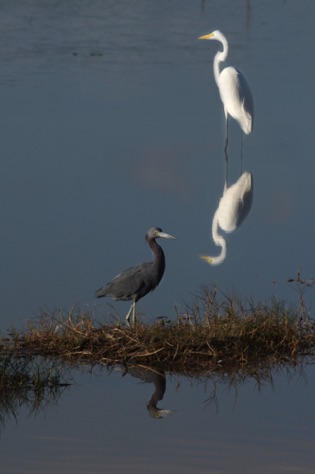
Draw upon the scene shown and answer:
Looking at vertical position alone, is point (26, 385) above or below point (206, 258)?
below

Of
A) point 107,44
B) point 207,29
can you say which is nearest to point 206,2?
point 207,29

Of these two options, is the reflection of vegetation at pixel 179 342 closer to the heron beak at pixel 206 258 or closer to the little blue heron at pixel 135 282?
the little blue heron at pixel 135 282

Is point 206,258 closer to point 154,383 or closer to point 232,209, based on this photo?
point 232,209

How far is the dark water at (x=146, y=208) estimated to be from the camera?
18.1ft

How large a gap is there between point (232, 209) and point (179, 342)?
4.12m

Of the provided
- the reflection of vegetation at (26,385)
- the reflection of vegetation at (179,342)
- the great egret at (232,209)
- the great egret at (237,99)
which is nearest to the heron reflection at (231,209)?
the great egret at (232,209)

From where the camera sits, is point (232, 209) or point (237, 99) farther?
point (237, 99)

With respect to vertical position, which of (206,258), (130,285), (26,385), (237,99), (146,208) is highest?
(237,99)

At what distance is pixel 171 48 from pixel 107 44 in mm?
1109

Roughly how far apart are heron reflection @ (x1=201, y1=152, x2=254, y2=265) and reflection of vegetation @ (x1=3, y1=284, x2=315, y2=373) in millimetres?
2264

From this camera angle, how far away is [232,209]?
10477mm

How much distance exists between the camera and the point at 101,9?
27.1 m

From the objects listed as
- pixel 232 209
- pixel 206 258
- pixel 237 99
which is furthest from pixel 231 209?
pixel 237 99

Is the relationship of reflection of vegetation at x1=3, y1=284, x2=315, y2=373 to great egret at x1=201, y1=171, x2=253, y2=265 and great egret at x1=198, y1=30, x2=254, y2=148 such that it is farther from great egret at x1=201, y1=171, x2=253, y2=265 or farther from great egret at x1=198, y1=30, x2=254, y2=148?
great egret at x1=198, y1=30, x2=254, y2=148
